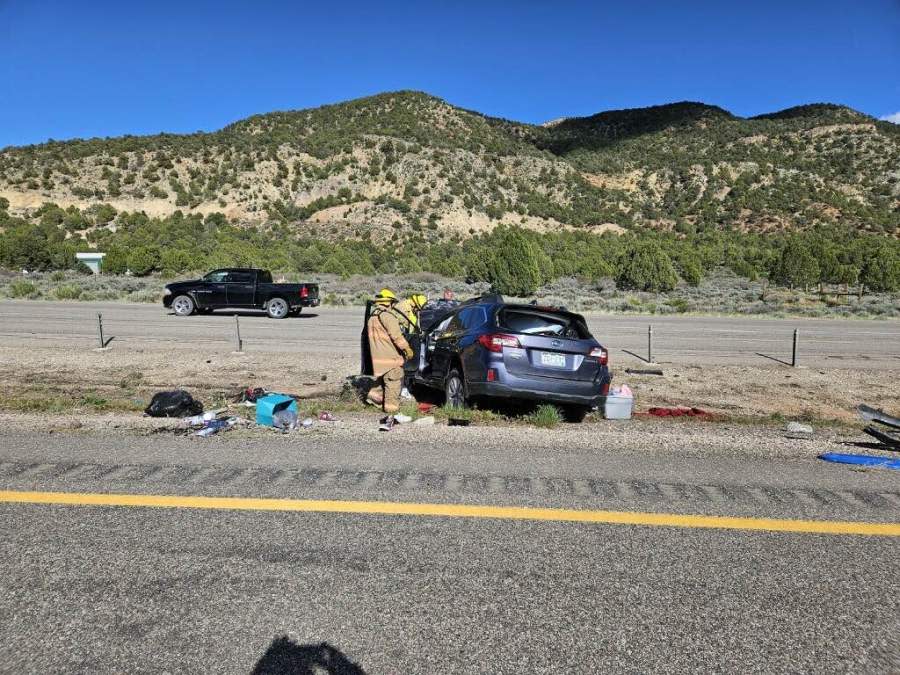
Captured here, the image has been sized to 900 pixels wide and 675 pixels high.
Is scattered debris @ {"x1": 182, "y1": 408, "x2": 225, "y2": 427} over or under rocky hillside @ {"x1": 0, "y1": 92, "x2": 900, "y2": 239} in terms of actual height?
under

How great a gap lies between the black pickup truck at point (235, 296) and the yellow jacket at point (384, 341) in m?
17.2

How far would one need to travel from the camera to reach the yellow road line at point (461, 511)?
4539 millimetres

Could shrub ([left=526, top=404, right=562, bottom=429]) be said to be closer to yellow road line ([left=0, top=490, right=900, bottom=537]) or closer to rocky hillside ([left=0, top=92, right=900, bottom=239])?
yellow road line ([left=0, top=490, right=900, bottom=537])

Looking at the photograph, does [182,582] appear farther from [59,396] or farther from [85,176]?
[85,176]

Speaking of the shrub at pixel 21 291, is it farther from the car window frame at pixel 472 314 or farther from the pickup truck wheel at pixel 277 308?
the car window frame at pixel 472 314

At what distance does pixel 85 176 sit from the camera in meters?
83.6

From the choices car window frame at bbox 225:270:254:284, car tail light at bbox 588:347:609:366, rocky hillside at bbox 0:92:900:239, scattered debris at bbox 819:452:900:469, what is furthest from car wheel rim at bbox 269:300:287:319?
rocky hillside at bbox 0:92:900:239

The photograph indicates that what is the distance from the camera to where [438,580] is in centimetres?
363

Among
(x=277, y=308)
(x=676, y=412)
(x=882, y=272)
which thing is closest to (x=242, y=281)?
(x=277, y=308)

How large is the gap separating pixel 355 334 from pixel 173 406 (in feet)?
39.5

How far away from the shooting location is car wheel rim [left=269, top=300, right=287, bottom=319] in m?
25.7

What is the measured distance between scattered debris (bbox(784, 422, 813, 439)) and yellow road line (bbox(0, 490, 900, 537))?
3.37 m

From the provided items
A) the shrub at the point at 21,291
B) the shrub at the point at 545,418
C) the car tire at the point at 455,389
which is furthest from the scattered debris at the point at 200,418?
the shrub at the point at 21,291

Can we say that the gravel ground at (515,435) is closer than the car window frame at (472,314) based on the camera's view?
Yes
